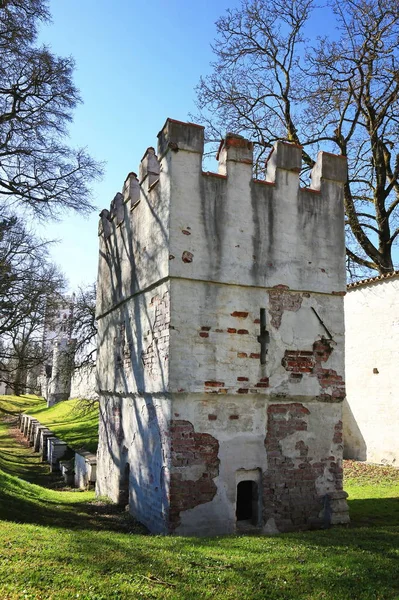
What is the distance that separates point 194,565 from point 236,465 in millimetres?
2553

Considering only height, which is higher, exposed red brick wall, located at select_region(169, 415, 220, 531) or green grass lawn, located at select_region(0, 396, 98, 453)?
exposed red brick wall, located at select_region(169, 415, 220, 531)

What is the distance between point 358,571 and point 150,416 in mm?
4033

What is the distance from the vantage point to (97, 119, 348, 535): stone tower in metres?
7.49

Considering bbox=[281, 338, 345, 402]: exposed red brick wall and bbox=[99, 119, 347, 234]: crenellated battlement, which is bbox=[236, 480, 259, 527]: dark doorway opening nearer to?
bbox=[281, 338, 345, 402]: exposed red brick wall

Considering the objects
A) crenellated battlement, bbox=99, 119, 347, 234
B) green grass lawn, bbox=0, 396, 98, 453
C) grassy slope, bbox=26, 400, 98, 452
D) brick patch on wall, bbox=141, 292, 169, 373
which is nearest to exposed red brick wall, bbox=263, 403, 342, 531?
brick patch on wall, bbox=141, 292, 169, 373

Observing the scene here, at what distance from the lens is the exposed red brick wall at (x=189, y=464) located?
7.21m

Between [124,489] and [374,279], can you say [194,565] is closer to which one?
[124,489]

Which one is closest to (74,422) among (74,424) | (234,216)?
(74,424)

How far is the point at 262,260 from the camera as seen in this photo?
819 centimetres

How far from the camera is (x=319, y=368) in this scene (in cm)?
845

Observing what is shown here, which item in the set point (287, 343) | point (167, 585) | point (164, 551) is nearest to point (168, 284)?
point (287, 343)

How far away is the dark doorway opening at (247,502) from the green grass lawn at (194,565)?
930 millimetres

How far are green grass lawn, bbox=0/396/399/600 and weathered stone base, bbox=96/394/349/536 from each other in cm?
69

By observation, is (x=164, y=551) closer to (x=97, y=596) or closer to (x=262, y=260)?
(x=97, y=596)
